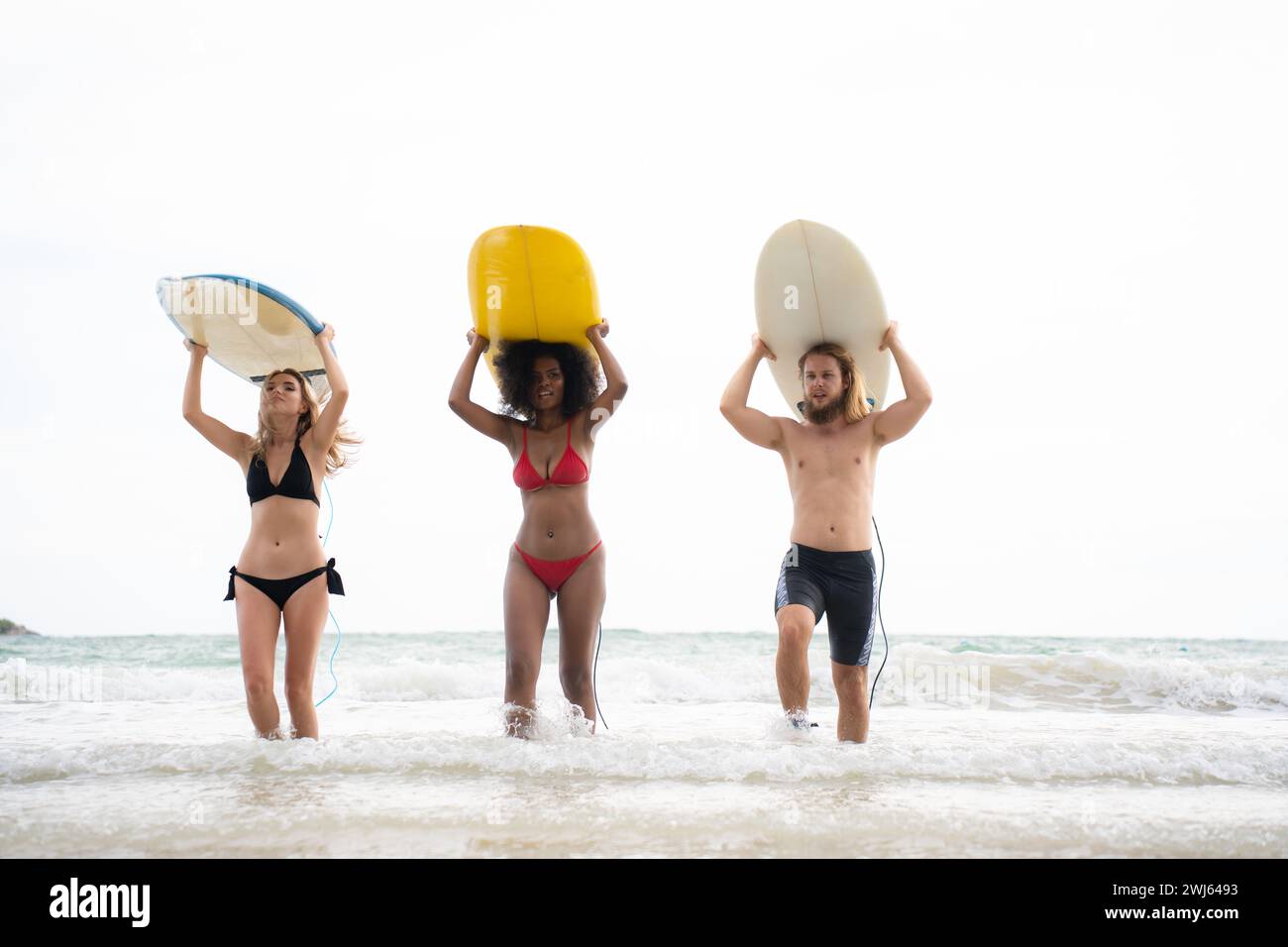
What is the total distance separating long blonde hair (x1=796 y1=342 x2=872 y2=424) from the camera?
504cm

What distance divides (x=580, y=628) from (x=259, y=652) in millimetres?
1600

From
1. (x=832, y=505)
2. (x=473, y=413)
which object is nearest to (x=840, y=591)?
(x=832, y=505)

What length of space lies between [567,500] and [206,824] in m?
2.23

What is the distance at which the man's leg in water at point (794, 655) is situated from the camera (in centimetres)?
446

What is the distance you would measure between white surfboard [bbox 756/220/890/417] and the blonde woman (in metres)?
2.50

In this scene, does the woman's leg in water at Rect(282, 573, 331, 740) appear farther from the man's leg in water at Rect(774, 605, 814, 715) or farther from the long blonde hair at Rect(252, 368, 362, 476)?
the man's leg in water at Rect(774, 605, 814, 715)

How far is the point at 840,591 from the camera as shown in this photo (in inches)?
187

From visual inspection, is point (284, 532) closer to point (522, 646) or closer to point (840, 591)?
point (522, 646)

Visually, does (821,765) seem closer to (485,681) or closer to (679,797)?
(679,797)

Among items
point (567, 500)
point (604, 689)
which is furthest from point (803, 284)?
point (604, 689)

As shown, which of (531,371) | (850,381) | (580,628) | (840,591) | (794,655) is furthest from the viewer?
(850,381)

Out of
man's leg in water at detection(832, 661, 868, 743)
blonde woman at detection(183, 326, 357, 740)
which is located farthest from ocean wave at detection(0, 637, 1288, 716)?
blonde woman at detection(183, 326, 357, 740)
